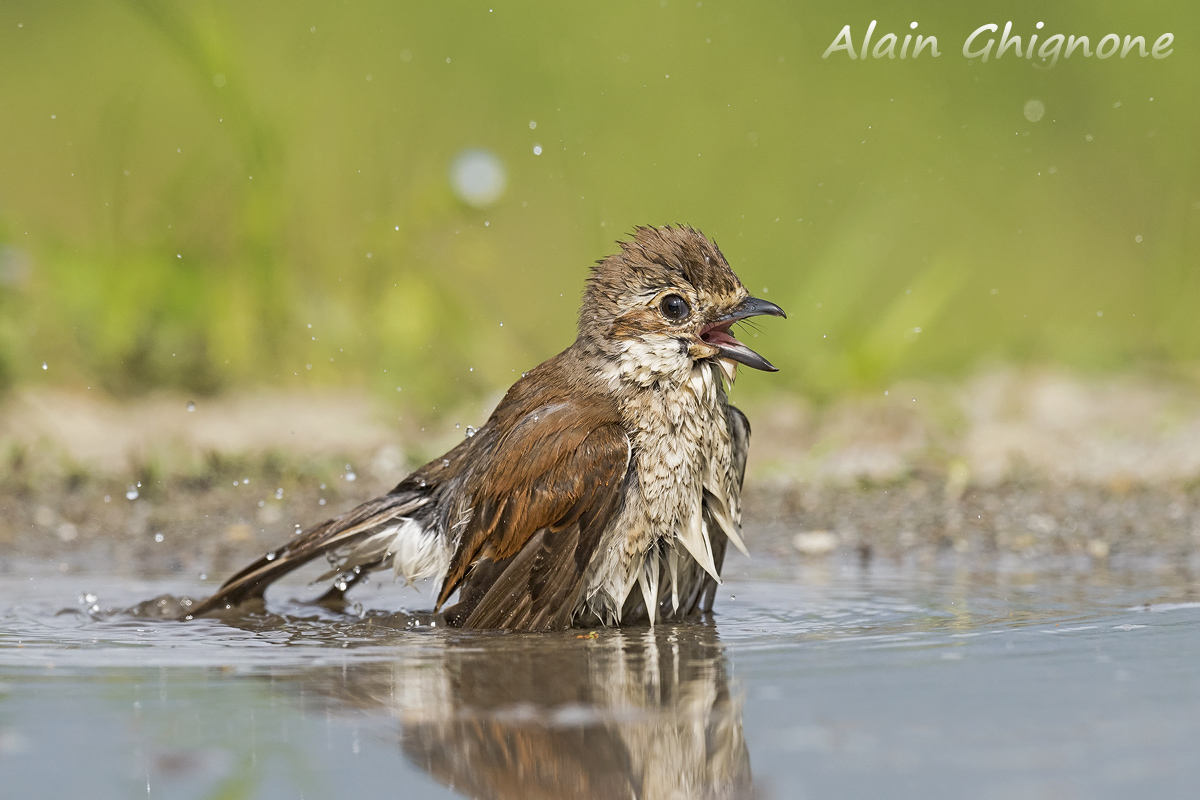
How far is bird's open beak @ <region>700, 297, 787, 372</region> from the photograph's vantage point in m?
4.91

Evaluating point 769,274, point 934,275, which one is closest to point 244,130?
point 769,274

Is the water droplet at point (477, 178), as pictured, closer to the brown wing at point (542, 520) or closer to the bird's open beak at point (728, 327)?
the bird's open beak at point (728, 327)

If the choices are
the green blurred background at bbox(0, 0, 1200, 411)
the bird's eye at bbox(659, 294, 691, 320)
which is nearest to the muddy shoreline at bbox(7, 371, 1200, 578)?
the green blurred background at bbox(0, 0, 1200, 411)

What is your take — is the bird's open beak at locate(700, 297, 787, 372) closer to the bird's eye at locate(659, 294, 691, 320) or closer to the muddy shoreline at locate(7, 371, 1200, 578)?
the bird's eye at locate(659, 294, 691, 320)

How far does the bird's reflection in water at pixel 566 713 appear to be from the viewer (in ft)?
9.16

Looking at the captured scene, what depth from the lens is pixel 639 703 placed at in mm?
3402

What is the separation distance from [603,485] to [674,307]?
0.69 metres

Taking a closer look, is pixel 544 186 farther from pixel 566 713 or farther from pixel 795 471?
pixel 566 713

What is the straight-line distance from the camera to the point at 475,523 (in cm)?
483

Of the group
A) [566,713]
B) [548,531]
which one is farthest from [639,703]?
[548,531]

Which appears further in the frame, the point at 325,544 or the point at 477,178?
the point at 477,178

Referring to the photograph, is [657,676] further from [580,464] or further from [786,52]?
[786,52]

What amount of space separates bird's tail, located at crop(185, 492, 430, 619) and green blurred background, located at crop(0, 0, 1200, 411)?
2806mm

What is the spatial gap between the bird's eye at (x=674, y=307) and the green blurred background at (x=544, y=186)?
2975 millimetres
